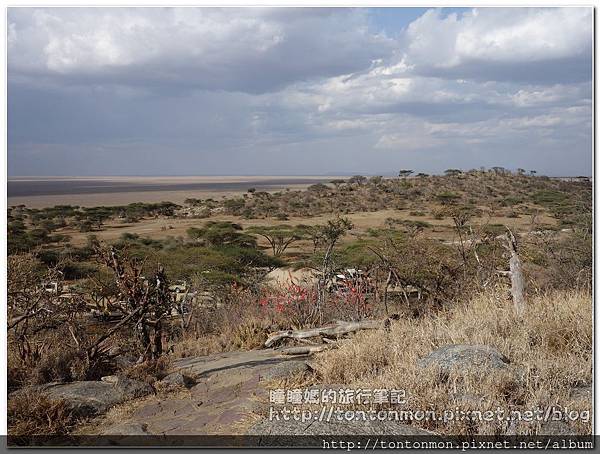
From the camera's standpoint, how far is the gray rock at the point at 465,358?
12.6 feet

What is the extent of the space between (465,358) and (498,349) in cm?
48

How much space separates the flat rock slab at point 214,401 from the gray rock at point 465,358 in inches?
37.5

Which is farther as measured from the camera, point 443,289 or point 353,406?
point 443,289

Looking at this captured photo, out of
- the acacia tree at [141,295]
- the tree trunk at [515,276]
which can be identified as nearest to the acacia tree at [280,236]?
the acacia tree at [141,295]

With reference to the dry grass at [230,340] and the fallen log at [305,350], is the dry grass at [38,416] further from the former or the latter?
the fallen log at [305,350]

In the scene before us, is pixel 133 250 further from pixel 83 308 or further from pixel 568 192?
pixel 568 192

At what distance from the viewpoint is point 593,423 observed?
3787 millimetres

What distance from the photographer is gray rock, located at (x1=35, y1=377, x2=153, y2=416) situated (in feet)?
13.1

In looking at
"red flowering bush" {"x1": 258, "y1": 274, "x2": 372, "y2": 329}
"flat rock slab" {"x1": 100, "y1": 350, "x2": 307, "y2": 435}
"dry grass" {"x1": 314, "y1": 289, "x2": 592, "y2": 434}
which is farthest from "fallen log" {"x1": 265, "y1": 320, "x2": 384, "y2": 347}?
"red flowering bush" {"x1": 258, "y1": 274, "x2": 372, "y2": 329}

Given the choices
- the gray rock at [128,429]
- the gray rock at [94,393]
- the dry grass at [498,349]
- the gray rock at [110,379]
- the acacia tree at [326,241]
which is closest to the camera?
the dry grass at [498,349]

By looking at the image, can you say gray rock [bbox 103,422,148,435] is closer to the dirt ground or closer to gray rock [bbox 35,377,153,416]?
gray rock [bbox 35,377,153,416]

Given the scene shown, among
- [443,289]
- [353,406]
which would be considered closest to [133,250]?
[353,406]

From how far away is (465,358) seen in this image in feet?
12.9

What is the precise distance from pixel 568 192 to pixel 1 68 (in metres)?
4.87
